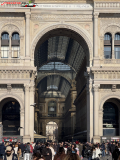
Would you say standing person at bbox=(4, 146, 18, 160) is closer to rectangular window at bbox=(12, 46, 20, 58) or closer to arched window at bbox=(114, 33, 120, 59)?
rectangular window at bbox=(12, 46, 20, 58)

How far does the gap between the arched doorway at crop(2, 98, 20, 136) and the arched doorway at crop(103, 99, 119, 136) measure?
49.0ft

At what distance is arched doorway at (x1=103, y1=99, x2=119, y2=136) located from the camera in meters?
63.9

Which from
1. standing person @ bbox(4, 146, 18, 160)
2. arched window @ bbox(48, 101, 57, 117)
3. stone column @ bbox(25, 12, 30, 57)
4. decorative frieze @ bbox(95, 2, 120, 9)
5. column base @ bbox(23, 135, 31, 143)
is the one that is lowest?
column base @ bbox(23, 135, 31, 143)

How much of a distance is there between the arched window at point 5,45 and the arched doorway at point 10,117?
7.82 metres

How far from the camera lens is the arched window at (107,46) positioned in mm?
61250

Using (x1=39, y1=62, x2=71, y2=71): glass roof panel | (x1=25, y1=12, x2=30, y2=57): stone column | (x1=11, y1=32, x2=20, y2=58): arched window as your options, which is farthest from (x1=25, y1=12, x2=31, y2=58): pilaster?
(x1=39, y1=62, x2=71, y2=71): glass roof panel

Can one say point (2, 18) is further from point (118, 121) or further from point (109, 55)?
point (118, 121)

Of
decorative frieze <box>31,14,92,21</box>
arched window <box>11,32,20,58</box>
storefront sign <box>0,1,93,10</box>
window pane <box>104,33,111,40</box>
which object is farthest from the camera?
window pane <box>104,33,111,40</box>

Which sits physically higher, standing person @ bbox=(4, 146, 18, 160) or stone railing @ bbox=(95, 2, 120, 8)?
stone railing @ bbox=(95, 2, 120, 8)

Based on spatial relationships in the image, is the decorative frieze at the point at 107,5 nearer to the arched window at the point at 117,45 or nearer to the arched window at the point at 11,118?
the arched window at the point at 117,45

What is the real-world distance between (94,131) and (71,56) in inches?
1891

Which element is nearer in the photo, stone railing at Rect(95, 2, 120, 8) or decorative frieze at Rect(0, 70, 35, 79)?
decorative frieze at Rect(0, 70, 35, 79)

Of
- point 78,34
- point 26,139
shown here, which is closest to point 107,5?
point 78,34

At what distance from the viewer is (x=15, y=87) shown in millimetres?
59906
